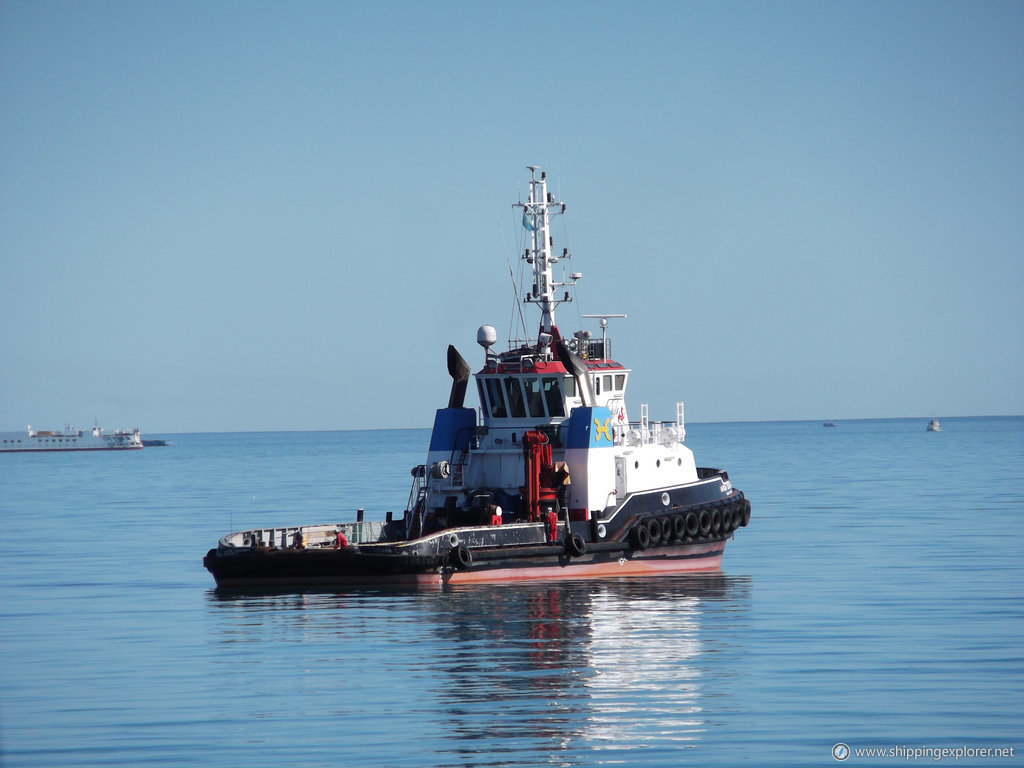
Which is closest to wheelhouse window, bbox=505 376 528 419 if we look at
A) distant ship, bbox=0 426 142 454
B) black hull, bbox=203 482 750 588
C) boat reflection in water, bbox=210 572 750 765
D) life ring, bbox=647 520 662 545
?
black hull, bbox=203 482 750 588

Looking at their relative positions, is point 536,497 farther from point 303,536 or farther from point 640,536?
point 303,536

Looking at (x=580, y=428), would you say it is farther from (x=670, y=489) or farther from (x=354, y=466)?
(x=354, y=466)

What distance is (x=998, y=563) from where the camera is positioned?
30.4 m

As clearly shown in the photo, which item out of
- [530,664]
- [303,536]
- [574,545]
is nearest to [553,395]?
[574,545]

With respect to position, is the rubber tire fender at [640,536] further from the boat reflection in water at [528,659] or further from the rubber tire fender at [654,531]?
the boat reflection in water at [528,659]

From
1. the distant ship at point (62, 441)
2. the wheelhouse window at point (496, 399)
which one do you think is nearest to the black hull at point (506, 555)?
the wheelhouse window at point (496, 399)

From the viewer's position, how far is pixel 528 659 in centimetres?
1911

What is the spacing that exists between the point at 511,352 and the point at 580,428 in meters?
2.52

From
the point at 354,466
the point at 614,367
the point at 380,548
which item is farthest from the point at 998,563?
the point at 354,466

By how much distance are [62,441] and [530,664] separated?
167m

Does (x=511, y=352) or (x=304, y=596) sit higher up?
(x=511, y=352)

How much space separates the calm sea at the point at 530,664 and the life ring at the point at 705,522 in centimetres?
101

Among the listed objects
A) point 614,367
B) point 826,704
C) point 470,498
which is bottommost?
point 826,704

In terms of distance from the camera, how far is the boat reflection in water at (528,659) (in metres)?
14.8
